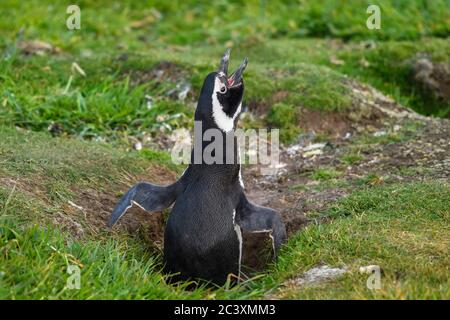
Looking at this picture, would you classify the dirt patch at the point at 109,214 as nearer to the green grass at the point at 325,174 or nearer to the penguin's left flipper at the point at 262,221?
the penguin's left flipper at the point at 262,221

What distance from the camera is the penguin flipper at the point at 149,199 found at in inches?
196

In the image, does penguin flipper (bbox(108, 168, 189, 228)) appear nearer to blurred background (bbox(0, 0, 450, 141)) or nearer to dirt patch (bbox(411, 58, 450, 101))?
blurred background (bbox(0, 0, 450, 141))

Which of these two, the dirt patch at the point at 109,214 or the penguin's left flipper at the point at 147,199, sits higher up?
the penguin's left flipper at the point at 147,199

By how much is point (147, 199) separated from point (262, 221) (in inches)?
26.8

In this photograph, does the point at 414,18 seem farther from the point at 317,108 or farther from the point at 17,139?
the point at 17,139

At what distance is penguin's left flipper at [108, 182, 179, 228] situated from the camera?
4.98 meters

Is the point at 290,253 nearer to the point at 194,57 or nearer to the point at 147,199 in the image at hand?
the point at 147,199

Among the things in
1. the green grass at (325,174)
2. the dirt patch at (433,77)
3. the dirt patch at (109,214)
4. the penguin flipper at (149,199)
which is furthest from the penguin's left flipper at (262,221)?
the dirt patch at (433,77)

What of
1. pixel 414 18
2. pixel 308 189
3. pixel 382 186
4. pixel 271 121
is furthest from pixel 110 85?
pixel 414 18

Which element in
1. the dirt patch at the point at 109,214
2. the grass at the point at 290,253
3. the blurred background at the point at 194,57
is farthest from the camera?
the blurred background at the point at 194,57

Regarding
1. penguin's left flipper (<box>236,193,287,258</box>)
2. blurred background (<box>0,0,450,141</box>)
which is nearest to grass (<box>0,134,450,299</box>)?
penguin's left flipper (<box>236,193,287,258</box>)

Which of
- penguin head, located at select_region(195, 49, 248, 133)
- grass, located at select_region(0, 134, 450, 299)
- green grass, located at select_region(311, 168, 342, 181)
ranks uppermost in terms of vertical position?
penguin head, located at select_region(195, 49, 248, 133)

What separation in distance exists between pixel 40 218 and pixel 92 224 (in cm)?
41

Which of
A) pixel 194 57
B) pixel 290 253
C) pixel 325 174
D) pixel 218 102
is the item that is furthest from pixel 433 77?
pixel 290 253
